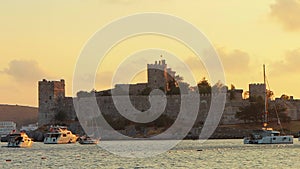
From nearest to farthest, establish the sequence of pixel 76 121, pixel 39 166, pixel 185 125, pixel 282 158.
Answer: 1. pixel 39 166
2. pixel 282 158
3. pixel 185 125
4. pixel 76 121

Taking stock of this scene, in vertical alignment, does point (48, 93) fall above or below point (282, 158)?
above

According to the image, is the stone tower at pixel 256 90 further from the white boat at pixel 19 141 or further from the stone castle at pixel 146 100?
the white boat at pixel 19 141

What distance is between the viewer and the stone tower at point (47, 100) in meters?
118

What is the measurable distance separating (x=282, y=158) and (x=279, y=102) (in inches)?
2450

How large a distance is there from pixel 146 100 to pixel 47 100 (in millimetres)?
13222

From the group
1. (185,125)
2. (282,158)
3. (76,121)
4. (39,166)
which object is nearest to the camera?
(39,166)

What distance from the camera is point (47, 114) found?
119 meters

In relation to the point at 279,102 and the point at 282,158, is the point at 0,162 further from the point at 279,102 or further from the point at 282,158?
the point at 279,102

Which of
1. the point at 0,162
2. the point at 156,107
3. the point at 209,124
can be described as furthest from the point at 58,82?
the point at 0,162

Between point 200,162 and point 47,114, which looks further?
point 47,114

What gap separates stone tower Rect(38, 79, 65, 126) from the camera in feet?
388

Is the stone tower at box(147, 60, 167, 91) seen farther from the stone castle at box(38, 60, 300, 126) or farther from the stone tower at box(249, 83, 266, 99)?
the stone tower at box(249, 83, 266, 99)

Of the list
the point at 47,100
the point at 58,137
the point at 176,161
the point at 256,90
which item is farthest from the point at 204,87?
the point at 176,161

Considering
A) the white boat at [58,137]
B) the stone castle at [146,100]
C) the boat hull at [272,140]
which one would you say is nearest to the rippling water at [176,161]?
the boat hull at [272,140]
